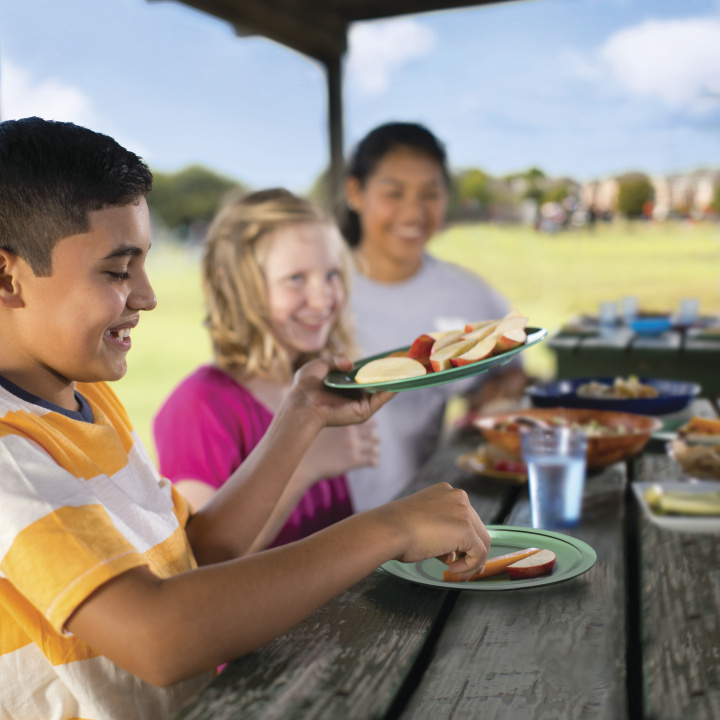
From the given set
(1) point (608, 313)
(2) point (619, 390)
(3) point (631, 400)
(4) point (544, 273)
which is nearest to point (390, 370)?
(3) point (631, 400)

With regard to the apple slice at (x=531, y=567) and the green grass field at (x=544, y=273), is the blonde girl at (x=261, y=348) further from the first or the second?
the green grass field at (x=544, y=273)

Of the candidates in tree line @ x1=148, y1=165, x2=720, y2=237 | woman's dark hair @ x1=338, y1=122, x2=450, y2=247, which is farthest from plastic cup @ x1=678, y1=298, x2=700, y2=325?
tree line @ x1=148, y1=165, x2=720, y2=237

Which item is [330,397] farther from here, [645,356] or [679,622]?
[645,356]

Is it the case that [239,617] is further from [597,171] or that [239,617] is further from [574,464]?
[597,171]

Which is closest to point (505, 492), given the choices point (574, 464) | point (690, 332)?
point (574, 464)

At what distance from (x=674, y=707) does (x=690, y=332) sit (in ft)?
9.10

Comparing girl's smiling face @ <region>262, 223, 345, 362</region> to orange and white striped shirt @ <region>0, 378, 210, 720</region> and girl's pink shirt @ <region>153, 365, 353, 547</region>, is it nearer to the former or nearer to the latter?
girl's pink shirt @ <region>153, 365, 353, 547</region>

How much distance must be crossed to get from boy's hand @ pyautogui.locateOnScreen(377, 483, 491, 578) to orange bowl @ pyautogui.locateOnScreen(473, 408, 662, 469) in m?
0.56

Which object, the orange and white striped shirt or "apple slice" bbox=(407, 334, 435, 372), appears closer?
the orange and white striped shirt

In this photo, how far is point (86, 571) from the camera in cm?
62

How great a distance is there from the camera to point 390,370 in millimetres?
1113

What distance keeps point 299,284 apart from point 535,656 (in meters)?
1.15

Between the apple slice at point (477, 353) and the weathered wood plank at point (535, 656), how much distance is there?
31cm

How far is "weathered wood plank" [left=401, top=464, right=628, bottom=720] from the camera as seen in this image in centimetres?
62
